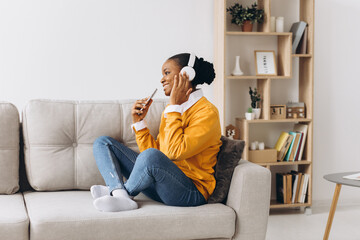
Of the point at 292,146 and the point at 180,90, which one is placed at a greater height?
the point at 180,90

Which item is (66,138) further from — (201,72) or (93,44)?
(93,44)

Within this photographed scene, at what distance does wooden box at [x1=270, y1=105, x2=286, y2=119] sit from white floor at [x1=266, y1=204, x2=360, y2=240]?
745mm

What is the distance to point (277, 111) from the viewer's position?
351cm

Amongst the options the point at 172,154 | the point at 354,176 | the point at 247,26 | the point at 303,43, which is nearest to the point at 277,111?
the point at 303,43

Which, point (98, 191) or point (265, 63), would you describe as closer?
point (98, 191)

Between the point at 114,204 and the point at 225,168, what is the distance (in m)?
0.56

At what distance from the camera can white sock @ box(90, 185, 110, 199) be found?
223 centimetres

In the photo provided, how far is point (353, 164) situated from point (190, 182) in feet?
7.27

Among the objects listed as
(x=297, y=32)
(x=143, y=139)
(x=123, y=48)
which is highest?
(x=297, y=32)

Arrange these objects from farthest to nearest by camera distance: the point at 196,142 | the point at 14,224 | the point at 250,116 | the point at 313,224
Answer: the point at 250,116 < the point at 313,224 < the point at 196,142 < the point at 14,224

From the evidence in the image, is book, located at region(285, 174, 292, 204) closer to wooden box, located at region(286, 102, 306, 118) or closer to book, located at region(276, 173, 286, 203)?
book, located at region(276, 173, 286, 203)

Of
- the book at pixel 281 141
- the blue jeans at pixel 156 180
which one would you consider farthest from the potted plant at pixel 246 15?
the blue jeans at pixel 156 180

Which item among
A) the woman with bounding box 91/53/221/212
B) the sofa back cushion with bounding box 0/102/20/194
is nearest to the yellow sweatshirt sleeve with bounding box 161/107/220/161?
the woman with bounding box 91/53/221/212

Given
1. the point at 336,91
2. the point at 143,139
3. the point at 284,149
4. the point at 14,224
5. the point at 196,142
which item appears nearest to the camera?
the point at 14,224
